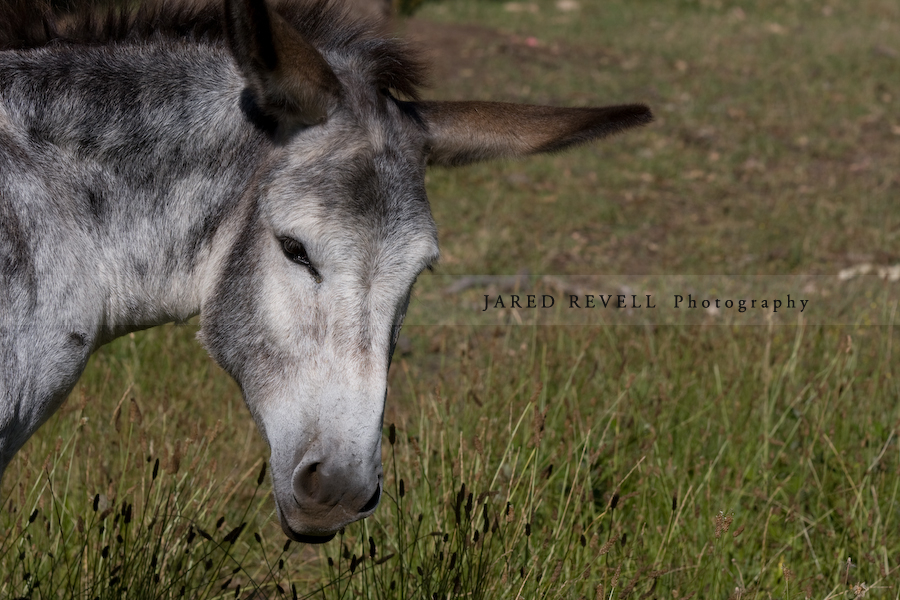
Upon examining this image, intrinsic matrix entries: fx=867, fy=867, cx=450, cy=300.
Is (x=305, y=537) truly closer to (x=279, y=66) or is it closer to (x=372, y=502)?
(x=372, y=502)

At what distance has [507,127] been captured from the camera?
2545 mm

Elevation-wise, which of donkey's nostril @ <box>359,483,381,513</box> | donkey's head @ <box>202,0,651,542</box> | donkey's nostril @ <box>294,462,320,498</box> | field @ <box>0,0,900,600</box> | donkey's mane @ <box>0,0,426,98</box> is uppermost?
donkey's mane @ <box>0,0,426,98</box>

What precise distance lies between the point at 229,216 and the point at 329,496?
795mm

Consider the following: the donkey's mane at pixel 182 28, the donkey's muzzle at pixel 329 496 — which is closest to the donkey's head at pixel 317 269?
the donkey's muzzle at pixel 329 496

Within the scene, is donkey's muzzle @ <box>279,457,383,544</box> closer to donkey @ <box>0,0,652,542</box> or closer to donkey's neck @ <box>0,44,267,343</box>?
donkey @ <box>0,0,652,542</box>

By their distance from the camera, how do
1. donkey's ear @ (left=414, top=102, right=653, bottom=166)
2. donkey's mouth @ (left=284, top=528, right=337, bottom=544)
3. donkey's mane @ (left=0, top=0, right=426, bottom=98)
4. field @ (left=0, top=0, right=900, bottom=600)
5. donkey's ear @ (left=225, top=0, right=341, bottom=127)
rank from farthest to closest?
field @ (left=0, top=0, right=900, bottom=600) < donkey's ear @ (left=414, top=102, right=653, bottom=166) < donkey's mane @ (left=0, top=0, right=426, bottom=98) < donkey's mouth @ (left=284, top=528, right=337, bottom=544) < donkey's ear @ (left=225, top=0, right=341, bottom=127)

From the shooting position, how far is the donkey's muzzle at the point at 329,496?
2.07 metres

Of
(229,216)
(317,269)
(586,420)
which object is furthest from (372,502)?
(586,420)

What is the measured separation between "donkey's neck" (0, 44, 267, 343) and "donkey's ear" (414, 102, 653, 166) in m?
0.54

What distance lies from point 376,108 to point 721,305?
4278mm

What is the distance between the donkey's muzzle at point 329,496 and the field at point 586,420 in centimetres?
34

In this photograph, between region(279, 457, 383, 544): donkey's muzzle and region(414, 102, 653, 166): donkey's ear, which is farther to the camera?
region(414, 102, 653, 166): donkey's ear

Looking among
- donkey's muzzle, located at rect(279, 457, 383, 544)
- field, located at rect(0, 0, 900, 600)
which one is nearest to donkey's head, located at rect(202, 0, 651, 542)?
donkey's muzzle, located at rect(279, 457, 383, 544)

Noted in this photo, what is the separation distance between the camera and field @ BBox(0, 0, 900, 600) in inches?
110
